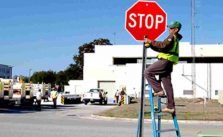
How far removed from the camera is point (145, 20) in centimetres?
779

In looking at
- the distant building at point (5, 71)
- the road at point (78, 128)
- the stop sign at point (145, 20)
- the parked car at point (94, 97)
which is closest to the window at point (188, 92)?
the parked car at point (94, 97)

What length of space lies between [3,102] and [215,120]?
2097 cm

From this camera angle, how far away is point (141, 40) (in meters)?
7.82

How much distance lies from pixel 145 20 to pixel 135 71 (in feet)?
195

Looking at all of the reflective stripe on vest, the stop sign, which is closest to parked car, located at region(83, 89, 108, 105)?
the reflective stripe on vest

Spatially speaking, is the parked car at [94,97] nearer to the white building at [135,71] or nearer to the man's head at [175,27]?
the white building at [135,71]

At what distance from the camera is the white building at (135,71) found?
64.4 metres

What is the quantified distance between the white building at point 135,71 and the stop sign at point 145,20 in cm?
5687

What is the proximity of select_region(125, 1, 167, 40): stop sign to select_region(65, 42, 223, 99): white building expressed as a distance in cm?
5687

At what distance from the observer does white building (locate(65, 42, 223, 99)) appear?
6444cm

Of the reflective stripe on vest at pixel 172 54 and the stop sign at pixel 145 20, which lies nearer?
the stop sign at pixel 145 20

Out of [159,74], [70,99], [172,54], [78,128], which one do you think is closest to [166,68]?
[159,74]

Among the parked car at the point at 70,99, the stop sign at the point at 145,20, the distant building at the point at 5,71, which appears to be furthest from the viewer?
the distant building at the point at 5,71

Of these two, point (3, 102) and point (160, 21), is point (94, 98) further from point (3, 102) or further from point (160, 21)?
point (160, 21)
